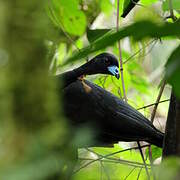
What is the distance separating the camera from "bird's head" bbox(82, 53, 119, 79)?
2.34 m

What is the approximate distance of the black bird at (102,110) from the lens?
6.49 feet

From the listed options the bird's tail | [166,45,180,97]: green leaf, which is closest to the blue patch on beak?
the bird's tail

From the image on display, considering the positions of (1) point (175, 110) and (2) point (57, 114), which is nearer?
(2) point (57, 114)

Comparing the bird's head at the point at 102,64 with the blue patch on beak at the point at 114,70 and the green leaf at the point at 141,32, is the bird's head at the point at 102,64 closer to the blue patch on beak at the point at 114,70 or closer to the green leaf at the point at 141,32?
the blue patch on beak at the point at 114,70

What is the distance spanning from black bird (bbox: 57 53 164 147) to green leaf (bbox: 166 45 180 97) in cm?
141

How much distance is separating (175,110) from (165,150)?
10cm

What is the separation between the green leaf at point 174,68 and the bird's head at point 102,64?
6.03ft

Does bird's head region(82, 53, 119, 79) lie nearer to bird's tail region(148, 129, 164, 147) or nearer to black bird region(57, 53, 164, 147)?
black bird region(57, 53, 164, 147)

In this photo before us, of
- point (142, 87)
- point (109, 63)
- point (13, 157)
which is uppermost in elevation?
point (13, 157)

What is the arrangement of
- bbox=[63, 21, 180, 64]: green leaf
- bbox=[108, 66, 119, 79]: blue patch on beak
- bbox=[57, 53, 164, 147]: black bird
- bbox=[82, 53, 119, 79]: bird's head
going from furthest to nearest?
bbox=[82, 53, 119, 79]: bird's head < bbox=[108, 66, 119, 79]: blue patch on beak < bbox=[57, 53, 164, 147]: black bird < bbox=[63, 21, 180, 64]: green leaf

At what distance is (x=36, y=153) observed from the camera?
0.41m

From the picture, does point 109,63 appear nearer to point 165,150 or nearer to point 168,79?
point 165,150

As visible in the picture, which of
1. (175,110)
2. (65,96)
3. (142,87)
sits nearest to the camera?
(175,110)

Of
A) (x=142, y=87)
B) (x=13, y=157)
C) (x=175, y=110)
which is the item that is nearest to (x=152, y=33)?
(x=13, y=157)
